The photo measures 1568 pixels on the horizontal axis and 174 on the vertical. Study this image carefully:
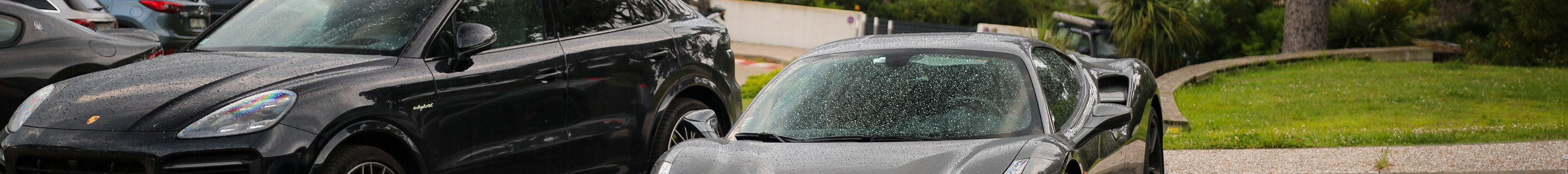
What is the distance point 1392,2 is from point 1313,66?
449 centimetres

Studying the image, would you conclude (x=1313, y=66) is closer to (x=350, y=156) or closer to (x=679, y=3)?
(x=679, y=3)

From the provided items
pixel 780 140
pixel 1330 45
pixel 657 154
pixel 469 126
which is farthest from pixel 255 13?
pixel 1330 45

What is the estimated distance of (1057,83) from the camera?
5211mm

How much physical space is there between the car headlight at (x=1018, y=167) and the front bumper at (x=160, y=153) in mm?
2134

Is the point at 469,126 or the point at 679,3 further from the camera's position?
the point at 679,3

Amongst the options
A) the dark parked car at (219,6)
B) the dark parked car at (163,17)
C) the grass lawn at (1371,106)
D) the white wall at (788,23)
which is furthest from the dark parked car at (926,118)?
the white wall at (788,23)

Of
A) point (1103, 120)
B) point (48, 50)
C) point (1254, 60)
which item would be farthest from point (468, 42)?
point (1254, 60)

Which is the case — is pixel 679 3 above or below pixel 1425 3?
above

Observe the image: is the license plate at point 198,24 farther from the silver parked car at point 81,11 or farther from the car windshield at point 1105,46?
the car windshield at point 1105,46

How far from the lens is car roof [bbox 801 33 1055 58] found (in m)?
5.16

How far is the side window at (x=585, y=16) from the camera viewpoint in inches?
218

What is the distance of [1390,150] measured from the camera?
7.64m

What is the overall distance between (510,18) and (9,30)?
3165 millimetres

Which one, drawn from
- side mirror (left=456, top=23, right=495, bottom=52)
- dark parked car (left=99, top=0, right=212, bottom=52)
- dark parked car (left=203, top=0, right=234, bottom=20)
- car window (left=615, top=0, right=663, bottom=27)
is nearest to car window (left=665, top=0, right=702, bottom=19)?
car window (left=615, top=0, right=663, bottom=27)
